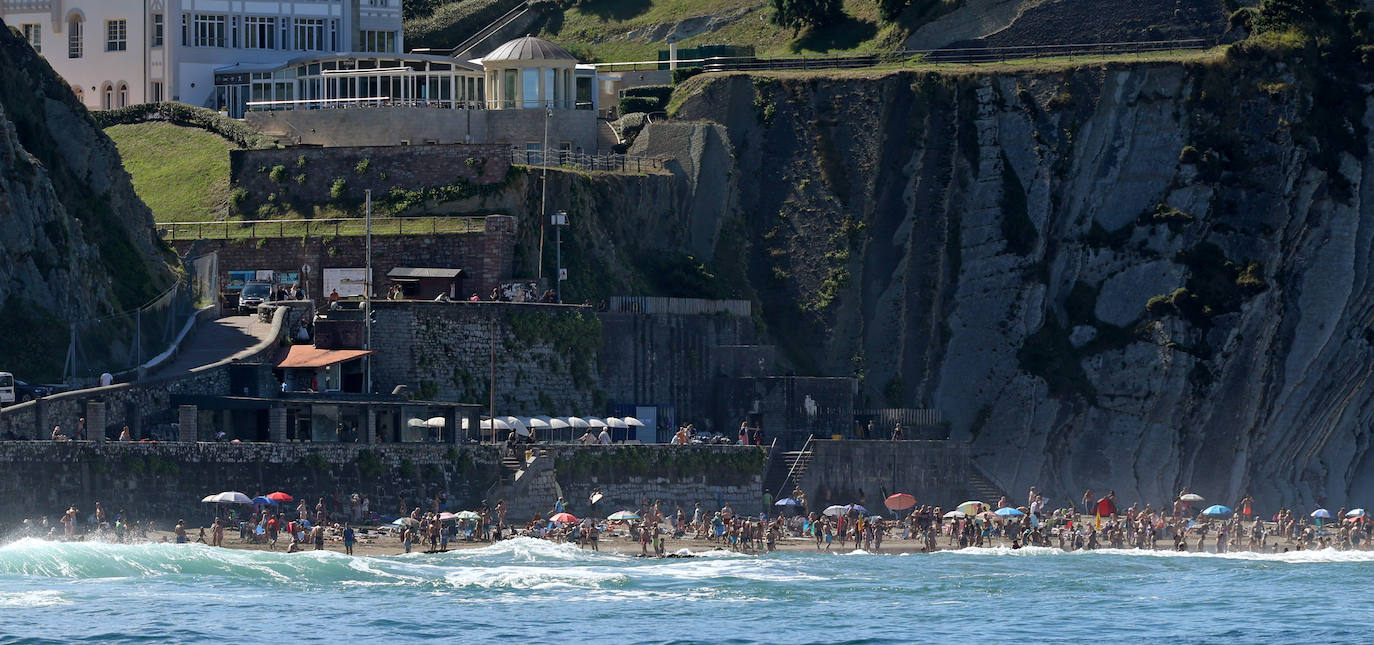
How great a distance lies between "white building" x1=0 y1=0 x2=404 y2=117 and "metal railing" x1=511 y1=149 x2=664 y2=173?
15550 mm

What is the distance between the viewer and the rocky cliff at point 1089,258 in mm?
98562

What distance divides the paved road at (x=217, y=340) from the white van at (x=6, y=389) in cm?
642

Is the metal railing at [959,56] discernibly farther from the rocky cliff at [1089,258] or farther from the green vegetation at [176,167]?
the green vegetation at [176,167]

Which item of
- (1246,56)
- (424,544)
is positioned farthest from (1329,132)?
(424,544)

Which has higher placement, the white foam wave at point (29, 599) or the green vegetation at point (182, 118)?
the green vegetation at point (182, 118)

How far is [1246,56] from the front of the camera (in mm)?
102938

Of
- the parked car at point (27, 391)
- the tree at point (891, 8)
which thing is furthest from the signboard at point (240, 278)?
the tree at point (891, 8)

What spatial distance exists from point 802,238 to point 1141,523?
22.1m

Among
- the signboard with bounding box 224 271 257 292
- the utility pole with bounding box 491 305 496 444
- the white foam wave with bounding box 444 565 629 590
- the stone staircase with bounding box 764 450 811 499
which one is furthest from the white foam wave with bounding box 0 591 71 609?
the stone staircase with bounding box 764 450 811 499

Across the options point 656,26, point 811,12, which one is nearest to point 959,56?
point 811,12

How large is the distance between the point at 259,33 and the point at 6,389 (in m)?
41.3

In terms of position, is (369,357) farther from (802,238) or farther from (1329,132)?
(1329,132)

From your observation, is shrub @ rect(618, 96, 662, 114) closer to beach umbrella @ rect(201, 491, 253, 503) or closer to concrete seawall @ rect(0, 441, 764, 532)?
concrete seawall @ rect(0, 441, 764, 532)

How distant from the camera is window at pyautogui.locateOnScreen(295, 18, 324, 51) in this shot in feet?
373
